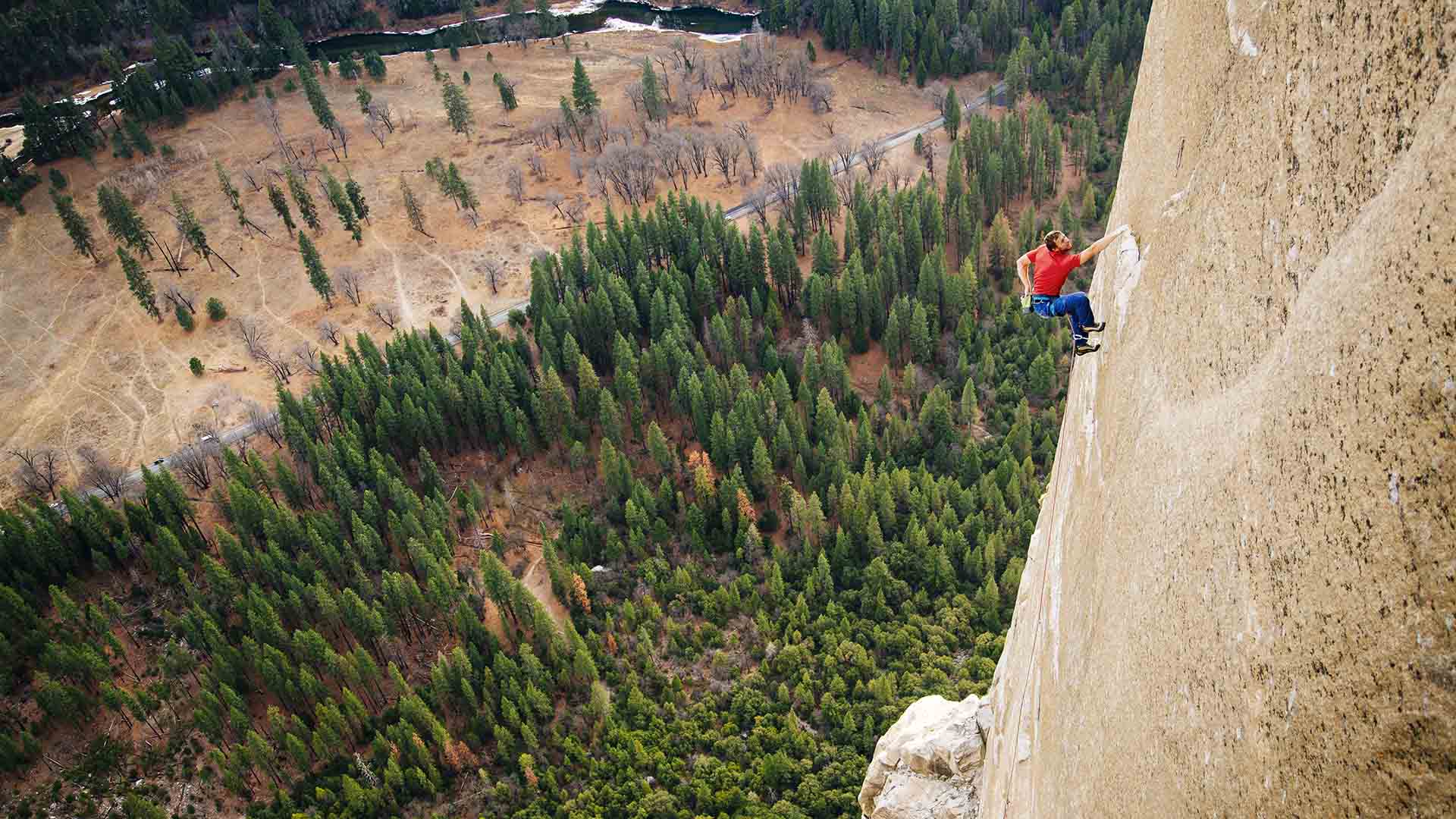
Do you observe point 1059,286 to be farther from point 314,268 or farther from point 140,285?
point 140,285

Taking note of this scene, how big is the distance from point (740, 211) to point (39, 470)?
187 feet

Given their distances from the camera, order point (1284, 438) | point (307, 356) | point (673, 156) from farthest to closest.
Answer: point (673, 156) → point (307, 356) → point (1284, 438)

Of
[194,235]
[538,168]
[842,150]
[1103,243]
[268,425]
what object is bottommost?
[268,425]

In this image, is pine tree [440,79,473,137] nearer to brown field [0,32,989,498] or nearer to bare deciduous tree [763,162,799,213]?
brown field [0,32,989,498]

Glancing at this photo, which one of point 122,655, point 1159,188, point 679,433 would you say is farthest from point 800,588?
point 1159,188

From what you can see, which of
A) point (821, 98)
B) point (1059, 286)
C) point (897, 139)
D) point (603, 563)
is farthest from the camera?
point (821, 98)

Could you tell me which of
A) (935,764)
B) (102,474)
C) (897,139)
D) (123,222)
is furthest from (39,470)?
(897,139)

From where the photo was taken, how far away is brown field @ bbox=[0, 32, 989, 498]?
237 ft

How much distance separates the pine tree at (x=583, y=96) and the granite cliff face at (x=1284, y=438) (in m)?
92.4

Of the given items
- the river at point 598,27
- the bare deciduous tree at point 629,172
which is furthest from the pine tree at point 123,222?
the river at point 598,27

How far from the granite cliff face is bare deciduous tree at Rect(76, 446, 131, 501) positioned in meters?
65.9

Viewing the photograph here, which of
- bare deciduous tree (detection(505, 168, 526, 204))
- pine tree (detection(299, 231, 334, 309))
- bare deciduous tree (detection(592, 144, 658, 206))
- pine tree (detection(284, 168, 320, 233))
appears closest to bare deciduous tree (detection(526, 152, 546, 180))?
bare deciduous tree (detection(505, 168, 526, 204))

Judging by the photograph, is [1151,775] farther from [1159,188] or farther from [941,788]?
[941,788]

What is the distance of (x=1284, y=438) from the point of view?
640 cm
